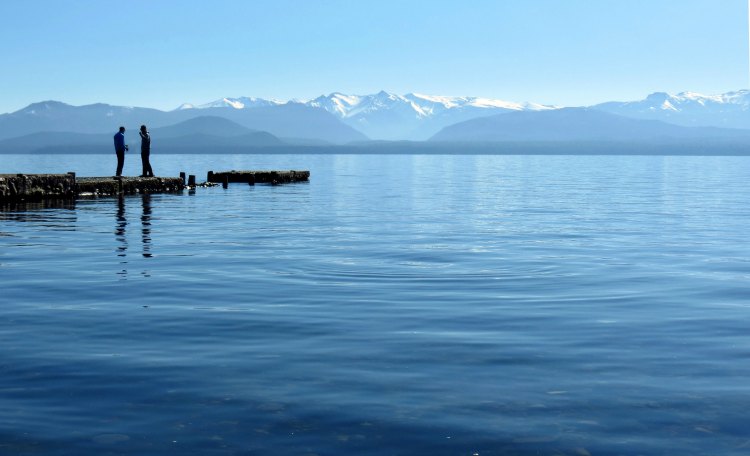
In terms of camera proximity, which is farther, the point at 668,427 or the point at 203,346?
the point at 203,346

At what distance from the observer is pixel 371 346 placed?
34.7ft

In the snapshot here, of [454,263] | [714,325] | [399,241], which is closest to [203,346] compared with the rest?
[714,325]

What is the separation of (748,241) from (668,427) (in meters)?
18.2

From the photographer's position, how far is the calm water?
24.0ft

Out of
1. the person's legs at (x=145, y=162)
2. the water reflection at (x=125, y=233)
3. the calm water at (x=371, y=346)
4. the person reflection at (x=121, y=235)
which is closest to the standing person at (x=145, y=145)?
the person's legs at (x=145, y=162)

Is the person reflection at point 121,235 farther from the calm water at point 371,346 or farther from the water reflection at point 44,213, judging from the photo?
the water reflection at point 44,213

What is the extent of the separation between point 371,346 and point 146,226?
17743mm

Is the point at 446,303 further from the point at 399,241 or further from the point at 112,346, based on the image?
the point at 399,241

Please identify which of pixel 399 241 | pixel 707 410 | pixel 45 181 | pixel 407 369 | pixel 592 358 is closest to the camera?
pixel 707 410

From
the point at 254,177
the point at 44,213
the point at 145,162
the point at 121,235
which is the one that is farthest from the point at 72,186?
the point at 254,177

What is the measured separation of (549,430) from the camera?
292 inches

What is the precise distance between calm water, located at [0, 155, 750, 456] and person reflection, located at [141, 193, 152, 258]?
15 cm

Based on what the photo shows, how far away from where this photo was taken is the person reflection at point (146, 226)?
68.7 feet

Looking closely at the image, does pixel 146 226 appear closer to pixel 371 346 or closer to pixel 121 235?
pixel 121 235
